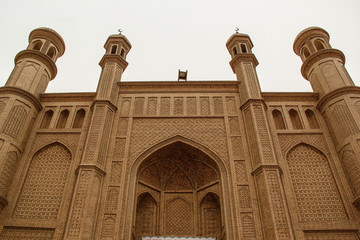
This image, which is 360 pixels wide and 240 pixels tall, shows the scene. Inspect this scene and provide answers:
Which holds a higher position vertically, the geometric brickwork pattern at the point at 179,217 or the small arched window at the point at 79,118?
the small arched window at the point at 79,118

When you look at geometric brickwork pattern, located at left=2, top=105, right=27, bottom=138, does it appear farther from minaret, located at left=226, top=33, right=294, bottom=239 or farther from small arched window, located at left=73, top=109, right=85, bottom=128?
minaret, located at left=226, top=33, right=294, bottom=239

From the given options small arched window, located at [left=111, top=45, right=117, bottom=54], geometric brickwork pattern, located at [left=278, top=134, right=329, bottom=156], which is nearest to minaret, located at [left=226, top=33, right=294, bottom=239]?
geometric brickwork pattern, located at [left=278, top=134, right=329, bottom=156]

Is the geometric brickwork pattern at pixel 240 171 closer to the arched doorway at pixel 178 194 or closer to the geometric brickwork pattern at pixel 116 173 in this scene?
the arched doorway at pixel 178 194

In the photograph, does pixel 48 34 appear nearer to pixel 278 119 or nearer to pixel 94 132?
pixel 94 132

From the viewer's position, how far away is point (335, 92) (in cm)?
1127

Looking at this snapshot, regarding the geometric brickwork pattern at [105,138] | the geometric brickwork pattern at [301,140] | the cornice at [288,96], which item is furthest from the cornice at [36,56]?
the geometric brickwork pattern at [301,140]

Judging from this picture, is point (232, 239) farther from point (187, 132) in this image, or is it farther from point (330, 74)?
point (330, 74)

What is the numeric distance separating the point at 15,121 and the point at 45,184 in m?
2.61

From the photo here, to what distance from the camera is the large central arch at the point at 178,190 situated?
10594 mm

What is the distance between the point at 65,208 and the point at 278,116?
8.78 metres

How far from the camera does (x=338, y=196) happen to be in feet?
31.3

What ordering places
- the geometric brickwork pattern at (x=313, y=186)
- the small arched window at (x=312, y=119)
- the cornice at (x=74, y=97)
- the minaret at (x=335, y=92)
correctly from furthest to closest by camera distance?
the cornice at (x=74, y=97) → the small arched window at (x=312, y=119) → the minaret at (x=335, y=92) → the geometric brickwork pattern at (x=313, y=186)

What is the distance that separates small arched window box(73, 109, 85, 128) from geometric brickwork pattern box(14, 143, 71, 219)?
1153 mm

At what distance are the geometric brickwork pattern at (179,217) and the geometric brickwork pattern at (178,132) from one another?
2.45 m
